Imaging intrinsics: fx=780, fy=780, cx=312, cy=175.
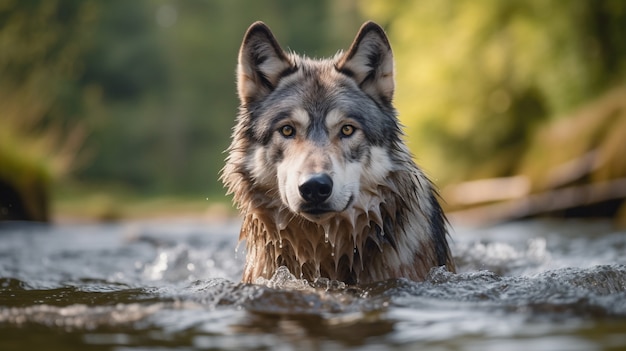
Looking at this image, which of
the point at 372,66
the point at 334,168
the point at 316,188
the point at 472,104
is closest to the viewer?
the point at 316,188

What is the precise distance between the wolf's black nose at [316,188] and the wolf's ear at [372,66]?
1.06 meters

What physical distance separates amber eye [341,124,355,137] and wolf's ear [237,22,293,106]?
2.13 ft

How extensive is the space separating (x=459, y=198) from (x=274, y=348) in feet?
40.2

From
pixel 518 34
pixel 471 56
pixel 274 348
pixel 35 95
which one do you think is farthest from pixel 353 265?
pixel 471 56

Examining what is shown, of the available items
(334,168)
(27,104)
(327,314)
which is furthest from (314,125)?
(27,104)

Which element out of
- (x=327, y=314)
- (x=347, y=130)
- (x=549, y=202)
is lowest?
(x=327, y=314)

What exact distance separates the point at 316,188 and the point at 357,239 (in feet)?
2.05

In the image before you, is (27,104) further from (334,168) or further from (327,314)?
(327,314)

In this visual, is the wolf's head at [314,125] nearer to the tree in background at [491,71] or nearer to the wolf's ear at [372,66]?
the wolf's ear at [372,66]

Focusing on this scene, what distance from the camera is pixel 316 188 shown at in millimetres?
3984

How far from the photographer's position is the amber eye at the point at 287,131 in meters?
4.50

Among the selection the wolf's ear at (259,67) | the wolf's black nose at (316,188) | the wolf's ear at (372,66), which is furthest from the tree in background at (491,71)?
the wolf's black nose at (316,188)

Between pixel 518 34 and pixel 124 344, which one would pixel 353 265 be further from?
pixel 518 34

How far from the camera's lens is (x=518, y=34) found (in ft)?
49.7
